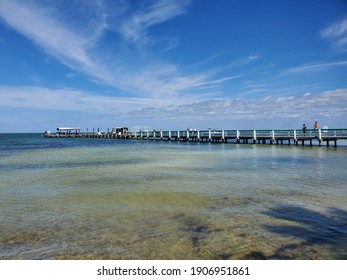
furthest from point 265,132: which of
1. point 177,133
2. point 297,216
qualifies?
point 297,216

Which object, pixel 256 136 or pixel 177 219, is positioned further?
pixel 256 136

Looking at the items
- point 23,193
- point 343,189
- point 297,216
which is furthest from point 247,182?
point 23,193

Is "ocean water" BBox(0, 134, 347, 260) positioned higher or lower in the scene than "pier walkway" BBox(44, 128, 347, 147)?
lower

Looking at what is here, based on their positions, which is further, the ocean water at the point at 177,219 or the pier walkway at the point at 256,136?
the pier walkway at the point at 256,136

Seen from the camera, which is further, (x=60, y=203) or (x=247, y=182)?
(x=247, y=182)

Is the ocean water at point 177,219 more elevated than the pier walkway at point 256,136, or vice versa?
the pier walkway at point 256,136

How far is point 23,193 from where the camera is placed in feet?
33.3

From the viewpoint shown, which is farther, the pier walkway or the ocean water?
the pier walkway

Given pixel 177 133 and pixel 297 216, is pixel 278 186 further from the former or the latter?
pixel 177 133

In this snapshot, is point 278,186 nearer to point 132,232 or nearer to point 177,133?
point 132,232

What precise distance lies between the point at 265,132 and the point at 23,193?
114 feet

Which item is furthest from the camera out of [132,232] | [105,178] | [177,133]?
[177,133]

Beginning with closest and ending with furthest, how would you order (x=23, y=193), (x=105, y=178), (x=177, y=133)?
(x=23, y=193) → (x=105, y=178) → (x=177, y=133)

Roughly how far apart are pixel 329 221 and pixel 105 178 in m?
9.52
